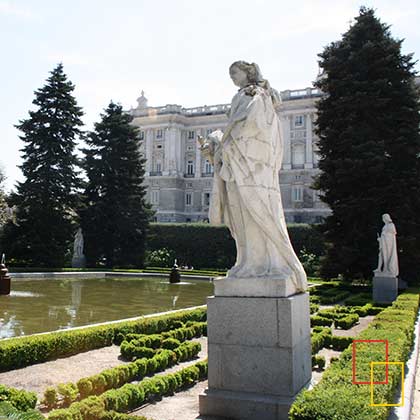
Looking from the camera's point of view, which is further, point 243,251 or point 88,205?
point 88,205

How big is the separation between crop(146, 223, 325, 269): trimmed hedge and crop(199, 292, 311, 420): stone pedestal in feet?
92.1

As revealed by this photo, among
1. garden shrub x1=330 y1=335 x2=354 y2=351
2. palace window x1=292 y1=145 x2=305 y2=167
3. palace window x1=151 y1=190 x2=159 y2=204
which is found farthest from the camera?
palace window x1=151 y1=190 x2=159 y2=204

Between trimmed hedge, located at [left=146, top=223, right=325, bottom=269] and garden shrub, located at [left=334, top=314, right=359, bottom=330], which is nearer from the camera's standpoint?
garden shrub, located at [left=334, top=314, right=359, bottom=330]

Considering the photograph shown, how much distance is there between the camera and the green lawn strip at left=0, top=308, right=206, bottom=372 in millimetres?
5922

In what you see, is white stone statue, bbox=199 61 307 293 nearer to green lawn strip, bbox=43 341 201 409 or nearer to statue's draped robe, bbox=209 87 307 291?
statue's draped robe, bbox=209 87 307 291

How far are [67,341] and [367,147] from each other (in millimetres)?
14675

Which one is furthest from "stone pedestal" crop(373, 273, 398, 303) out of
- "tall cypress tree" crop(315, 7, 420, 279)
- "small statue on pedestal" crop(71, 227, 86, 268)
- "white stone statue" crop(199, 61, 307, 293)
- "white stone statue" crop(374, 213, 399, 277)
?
"small statue on pedestal" crop(71, 227, 86, 268)

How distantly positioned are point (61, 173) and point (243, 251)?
2556cm

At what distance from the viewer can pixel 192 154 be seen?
62812mm

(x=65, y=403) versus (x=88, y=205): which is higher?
(x=88, y=205)

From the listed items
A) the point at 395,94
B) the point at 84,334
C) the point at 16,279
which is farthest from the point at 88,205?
the point at 84,334

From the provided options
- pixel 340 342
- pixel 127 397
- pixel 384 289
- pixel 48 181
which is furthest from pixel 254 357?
pixel 48 181

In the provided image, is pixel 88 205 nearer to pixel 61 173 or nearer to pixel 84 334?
pixel 61 173

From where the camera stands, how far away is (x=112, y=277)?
2406 centimetres
